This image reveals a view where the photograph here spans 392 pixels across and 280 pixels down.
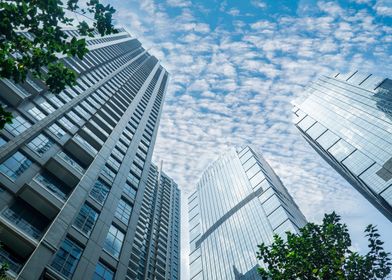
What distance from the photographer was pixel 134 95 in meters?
58.2

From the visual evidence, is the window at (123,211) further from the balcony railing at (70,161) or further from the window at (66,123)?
the window at (66,123)

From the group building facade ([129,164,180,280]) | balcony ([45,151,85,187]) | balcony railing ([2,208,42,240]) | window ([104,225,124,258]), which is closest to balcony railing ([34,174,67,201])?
balcony ([45,151,85,187])

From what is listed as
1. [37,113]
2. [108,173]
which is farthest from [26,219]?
[37,113]

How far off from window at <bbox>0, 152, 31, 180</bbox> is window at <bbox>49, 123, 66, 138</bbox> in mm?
5171

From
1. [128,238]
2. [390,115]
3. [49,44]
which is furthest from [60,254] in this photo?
[390,115]

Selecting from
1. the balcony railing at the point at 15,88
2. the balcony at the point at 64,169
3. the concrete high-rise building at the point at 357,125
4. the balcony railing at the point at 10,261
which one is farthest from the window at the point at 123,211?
the concrete high-rise building at the point at 357,125

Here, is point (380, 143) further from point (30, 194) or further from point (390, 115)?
point (30, 194)

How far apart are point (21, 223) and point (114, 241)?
6.75m

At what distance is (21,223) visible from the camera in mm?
19562

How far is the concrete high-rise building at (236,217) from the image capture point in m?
87.4

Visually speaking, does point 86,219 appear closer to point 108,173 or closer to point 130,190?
point 108,173

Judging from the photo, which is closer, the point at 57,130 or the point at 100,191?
the point at 100,191

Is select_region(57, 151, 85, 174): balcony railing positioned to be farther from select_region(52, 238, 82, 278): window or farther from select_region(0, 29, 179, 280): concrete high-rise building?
select_region(52, 238, 82, 278): window

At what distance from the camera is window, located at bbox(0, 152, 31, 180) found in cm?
2059
